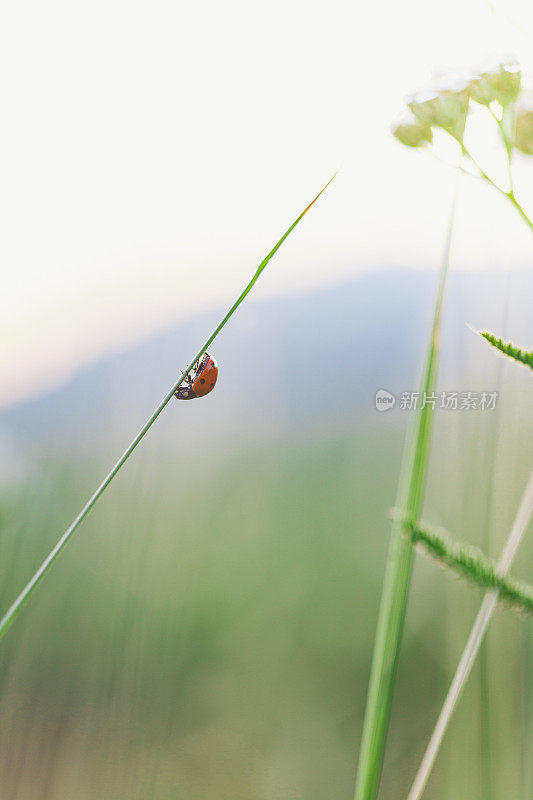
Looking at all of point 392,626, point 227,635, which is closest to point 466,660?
point 392,626

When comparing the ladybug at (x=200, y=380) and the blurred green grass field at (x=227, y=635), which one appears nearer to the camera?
the ladybug at (x=200, y=380)

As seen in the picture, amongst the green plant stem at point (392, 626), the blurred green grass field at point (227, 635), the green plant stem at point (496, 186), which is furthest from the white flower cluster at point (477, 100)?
the blurred green grass field at point (227, 635)

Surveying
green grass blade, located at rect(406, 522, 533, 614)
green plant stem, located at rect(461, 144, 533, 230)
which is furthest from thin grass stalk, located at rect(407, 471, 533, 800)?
green plant stem, located at rect(461, 144, 533, 230)

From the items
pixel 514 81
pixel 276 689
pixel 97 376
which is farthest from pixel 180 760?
pixel 514 81

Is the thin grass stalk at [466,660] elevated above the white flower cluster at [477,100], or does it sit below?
below

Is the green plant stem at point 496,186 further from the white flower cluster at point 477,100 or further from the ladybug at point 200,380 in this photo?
the ladybug at point 200,380

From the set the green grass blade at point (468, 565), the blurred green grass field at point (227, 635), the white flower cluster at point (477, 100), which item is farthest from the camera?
the blurred green grass field at point (227, 635)

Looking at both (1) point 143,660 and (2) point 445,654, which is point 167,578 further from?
(2) point 445,654

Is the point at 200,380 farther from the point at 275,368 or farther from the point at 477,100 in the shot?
the point at 275,368
